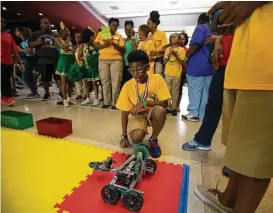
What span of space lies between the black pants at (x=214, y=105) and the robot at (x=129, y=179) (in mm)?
614

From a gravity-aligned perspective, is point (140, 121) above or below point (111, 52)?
below

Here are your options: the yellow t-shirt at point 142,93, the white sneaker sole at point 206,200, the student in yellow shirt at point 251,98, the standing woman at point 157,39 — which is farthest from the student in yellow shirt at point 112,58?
the student in yellow shirt at point 251,98

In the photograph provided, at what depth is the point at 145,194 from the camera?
123 centimetres

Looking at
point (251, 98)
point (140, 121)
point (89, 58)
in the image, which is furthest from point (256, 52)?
point (89, 58)

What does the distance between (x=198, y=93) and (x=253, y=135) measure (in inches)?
80.1

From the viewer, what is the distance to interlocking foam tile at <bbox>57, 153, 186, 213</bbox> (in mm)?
1108

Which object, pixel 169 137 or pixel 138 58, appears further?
pixel 169 137

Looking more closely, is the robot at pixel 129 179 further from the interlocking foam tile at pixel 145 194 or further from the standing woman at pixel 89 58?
the standing woman at pixel 89 58

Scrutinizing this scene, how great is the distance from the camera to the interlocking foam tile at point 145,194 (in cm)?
111

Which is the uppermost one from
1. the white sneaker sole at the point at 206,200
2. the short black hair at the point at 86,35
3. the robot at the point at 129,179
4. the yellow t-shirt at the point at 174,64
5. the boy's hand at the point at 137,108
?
the short black hair at the point at 86,35

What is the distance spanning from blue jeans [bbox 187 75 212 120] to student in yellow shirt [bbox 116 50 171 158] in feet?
3.50

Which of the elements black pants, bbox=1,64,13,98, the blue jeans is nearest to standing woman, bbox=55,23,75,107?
black pants, bbox=1,64,13,98

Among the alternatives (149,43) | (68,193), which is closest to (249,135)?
(68,193)

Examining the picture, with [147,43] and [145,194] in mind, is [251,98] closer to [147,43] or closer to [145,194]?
[145,194]
